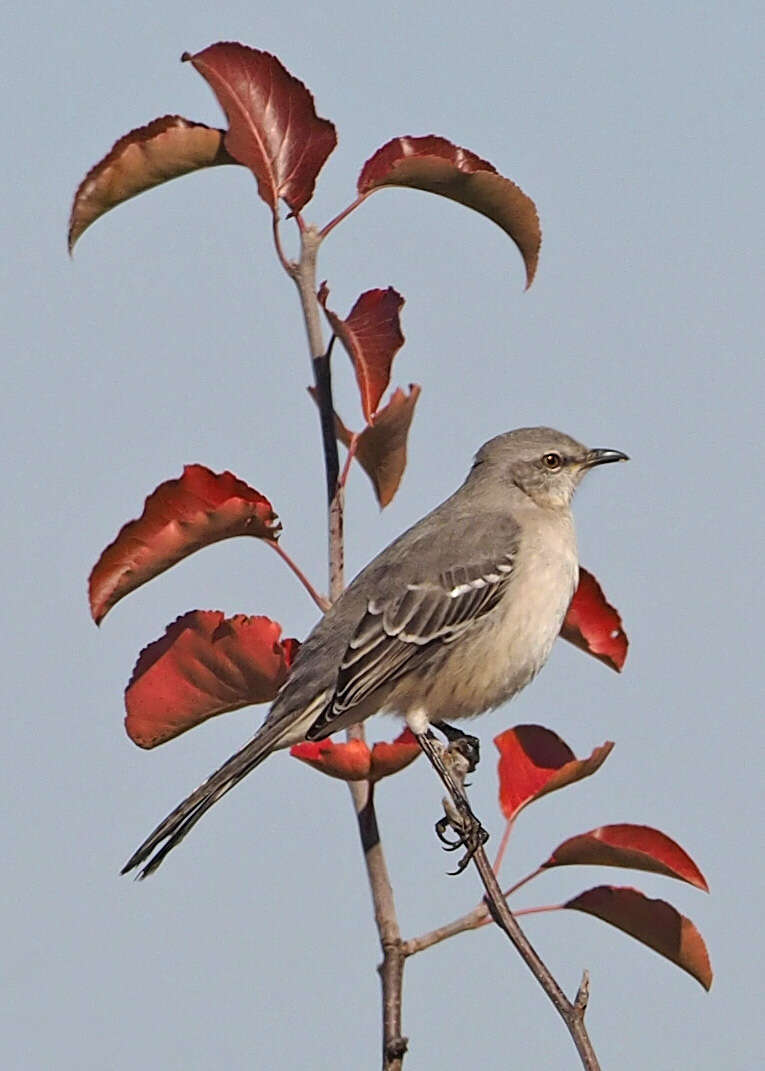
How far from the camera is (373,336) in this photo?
12.2 feet

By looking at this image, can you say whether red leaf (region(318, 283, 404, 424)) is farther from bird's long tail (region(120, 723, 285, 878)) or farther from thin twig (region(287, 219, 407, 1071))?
bird's long tail (region(120, 723, 285, 878))

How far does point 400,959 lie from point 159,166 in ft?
6.75

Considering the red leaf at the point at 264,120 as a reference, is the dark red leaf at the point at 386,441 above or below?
below

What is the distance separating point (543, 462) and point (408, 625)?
52.4 inches

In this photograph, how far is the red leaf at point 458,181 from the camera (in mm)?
3881

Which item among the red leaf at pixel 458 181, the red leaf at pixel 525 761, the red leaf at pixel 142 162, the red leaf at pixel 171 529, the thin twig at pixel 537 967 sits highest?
the red leaf at pixel 142 162

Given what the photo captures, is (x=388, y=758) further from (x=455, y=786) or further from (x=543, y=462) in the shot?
(x=543, y=462)

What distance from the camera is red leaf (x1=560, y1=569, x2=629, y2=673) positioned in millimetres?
4488

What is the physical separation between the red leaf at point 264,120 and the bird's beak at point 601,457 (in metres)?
3.15

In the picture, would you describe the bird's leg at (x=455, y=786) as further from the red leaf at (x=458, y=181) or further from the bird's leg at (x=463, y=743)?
the red leaf at (x=458, y=181)

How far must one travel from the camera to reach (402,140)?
13.2 feet

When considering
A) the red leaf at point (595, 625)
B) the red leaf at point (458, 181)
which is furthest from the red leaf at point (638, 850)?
the red leaf at point (458, 181)

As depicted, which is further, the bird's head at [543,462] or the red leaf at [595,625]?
the bird's head at [543,462]

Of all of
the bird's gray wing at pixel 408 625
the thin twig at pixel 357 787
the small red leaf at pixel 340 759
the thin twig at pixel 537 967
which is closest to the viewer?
the thin twig at pixel 537 967
